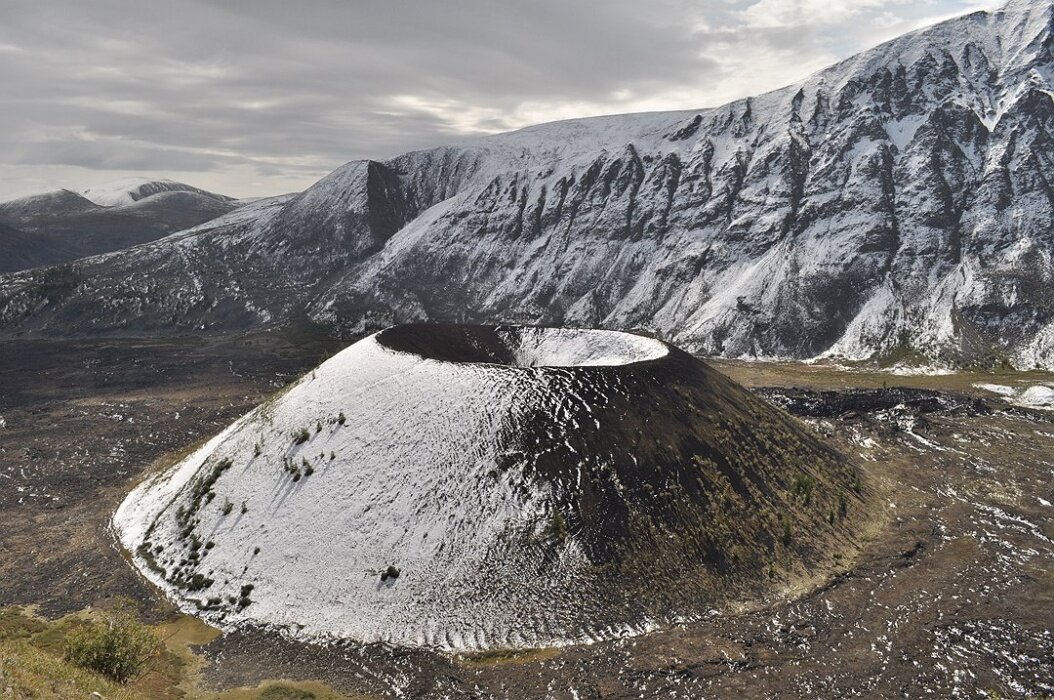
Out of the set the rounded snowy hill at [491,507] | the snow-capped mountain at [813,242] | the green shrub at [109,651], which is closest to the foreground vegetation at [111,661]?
the green shrub at [109,651]

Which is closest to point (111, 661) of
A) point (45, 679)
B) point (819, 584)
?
point (45, 679)

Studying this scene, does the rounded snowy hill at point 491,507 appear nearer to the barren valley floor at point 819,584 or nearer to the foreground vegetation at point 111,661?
the barren valley floor at point 819,584

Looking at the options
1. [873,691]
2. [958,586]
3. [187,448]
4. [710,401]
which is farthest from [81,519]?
[958,586]

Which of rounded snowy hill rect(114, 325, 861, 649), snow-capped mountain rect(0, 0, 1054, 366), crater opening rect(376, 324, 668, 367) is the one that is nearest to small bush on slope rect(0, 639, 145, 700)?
rounded snowy hill rect(114, 325, 861, 649)

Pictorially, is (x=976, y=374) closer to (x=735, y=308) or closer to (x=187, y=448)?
(x=735, y=308)

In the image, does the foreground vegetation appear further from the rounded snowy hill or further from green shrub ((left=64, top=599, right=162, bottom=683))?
the rounded snowy hill

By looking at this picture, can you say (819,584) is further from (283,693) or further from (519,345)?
(519,345)
